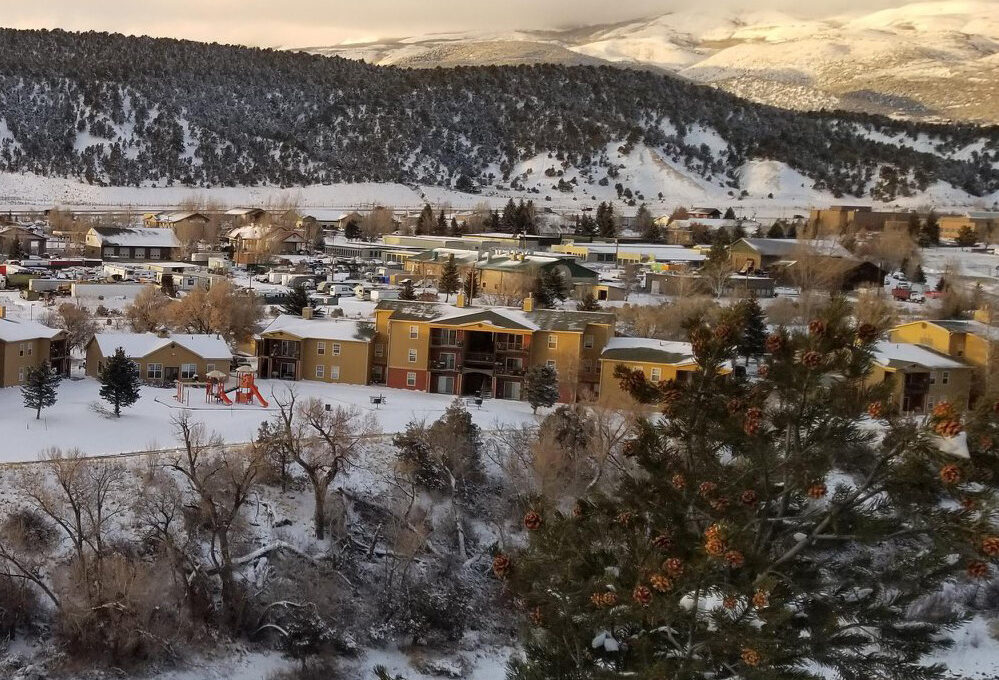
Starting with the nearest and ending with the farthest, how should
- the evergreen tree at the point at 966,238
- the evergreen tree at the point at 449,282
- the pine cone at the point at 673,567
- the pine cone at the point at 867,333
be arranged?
→ 1. the pine cone at the point at 673,567
2. the pine cone at the point at 867,333
3. the evergreen tree at the point at 449,282
4. the evergreen tree at the point at 966,238

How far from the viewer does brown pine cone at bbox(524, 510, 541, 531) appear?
6.99 meters

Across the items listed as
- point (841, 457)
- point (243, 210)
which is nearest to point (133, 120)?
point (243, 210)

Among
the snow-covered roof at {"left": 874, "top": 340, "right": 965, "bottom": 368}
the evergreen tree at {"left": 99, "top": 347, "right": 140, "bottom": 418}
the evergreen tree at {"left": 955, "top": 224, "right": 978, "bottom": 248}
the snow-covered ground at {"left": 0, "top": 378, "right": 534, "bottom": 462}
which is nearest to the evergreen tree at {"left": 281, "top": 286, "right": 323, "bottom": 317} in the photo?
the snow-covered ground at {"left": 0, "top": 378, "right": 534, "bottom": 462}

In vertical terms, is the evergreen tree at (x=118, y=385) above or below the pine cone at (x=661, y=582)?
below

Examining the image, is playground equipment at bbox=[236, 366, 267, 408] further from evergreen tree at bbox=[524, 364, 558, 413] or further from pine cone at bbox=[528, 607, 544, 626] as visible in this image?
pine cone at bbox=[528, 607, 544, 626]

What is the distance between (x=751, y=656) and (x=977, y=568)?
1.36 meters

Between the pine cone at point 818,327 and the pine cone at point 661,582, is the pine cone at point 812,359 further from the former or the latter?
the pine cone at point 661,582

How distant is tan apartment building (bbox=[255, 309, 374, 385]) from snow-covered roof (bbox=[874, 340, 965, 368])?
55.4 ft

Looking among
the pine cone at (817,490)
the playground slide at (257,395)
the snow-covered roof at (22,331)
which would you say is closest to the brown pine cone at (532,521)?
the pine cone at (817,490)

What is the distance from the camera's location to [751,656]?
627 centimetres

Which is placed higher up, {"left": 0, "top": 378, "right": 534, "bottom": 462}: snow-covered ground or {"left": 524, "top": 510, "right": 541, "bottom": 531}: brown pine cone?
{"left": 524, "top": 510, "right": 541, "bottom": 531}: brown pine cone

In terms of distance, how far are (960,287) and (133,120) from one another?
324ft

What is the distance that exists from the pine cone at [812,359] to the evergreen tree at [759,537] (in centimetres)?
1

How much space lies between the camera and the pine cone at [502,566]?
7.02 metres
